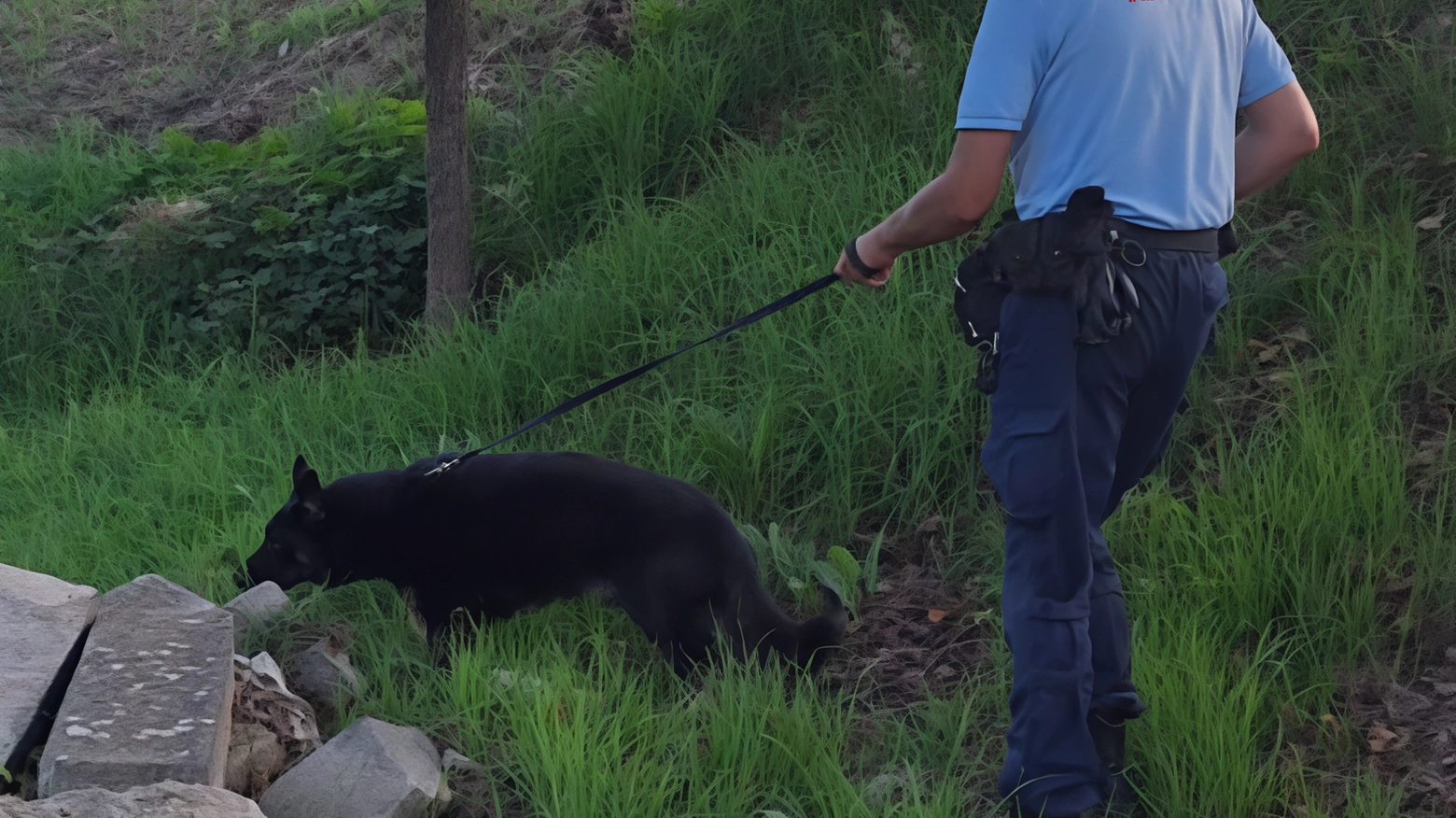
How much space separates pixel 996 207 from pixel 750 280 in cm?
107

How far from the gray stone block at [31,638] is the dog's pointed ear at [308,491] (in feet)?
2.12

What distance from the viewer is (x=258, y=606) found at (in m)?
3.91

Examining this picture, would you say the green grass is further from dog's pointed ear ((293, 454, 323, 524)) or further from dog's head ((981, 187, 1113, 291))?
dog's head ((981, 187, 1113, 291))

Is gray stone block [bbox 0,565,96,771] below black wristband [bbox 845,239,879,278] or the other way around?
below

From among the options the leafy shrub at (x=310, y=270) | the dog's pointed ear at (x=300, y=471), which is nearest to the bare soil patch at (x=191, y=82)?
the leafy shrub at (x=310, y=270)

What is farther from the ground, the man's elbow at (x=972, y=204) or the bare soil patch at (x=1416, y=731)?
the man's elbow at (x=972, y=204)

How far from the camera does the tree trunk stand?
235 inches

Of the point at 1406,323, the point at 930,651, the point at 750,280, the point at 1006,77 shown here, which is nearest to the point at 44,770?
the point at 930,651

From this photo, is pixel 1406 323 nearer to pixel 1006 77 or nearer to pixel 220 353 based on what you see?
pixel 1006 77

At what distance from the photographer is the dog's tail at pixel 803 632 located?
3494 mm

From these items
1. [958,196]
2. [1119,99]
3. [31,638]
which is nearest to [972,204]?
[958,196]

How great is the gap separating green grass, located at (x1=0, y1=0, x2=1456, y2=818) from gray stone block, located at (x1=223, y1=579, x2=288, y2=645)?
7 centimetres

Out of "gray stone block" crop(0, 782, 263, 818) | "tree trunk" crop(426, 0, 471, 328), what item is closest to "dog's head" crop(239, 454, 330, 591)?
"gray stone block" crop(0, 782, 263, 818)

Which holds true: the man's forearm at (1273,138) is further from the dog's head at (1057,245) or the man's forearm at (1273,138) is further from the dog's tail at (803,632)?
the dog's tail at (803,632)
